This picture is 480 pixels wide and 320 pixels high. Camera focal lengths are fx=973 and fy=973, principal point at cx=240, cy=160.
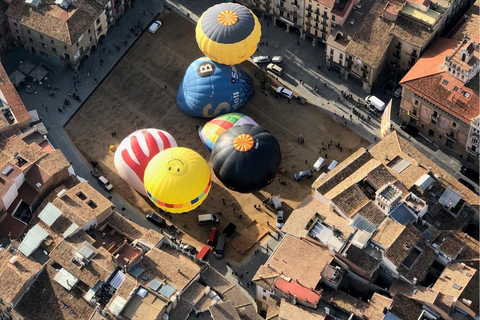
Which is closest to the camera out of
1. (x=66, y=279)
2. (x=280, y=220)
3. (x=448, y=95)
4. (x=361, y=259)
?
(x=66, y=279)

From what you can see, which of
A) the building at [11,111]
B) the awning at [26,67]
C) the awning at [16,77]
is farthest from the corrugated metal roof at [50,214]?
the awning at [26,67]

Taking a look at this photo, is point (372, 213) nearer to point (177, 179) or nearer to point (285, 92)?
point (177, 179)

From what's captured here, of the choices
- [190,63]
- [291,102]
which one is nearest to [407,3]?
[291,102]

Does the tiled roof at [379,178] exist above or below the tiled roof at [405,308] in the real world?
above

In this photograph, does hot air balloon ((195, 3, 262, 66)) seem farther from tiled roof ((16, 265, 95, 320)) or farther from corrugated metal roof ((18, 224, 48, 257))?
tiled roof ((16, 265, 95, 320))

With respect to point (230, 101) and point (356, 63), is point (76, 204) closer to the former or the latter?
point (230, 101)

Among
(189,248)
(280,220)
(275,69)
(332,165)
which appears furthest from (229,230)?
(275,69)

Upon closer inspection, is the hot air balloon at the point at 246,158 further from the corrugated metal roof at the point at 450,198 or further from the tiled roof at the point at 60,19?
the tiled roof at the point at 60,19

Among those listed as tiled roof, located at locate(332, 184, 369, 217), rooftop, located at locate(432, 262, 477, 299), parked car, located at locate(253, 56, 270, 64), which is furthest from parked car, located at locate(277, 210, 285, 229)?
parked car, located at locate(253, 56, 270, 64)
